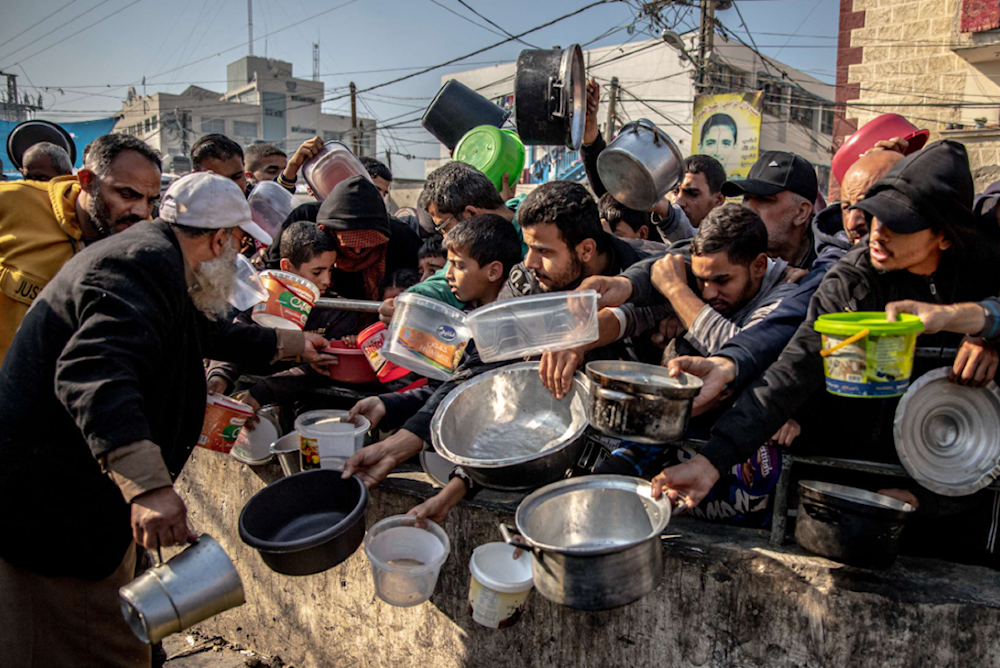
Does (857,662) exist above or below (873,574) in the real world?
below

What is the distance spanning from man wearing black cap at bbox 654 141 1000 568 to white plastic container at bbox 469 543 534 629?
A: 0.63 meters

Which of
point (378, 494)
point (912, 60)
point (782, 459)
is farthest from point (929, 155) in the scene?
point (912, 60)

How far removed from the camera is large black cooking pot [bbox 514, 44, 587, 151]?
12.4 ft

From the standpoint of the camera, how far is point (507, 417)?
2584 millimetres

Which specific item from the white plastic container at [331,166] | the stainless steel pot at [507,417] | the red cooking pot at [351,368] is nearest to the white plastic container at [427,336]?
the stainless steel pot at [507,417]

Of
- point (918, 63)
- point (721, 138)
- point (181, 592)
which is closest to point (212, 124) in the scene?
point (721, 138)

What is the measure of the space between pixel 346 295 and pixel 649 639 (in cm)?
269

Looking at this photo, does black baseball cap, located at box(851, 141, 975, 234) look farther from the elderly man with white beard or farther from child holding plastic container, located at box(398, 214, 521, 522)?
the elderly man with white beard

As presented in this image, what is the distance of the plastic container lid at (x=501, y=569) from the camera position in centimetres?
213

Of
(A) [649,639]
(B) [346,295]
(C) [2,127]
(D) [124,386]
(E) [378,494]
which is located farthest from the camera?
(C) [2,127]

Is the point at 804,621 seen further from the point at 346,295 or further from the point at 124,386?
the point at 346,295

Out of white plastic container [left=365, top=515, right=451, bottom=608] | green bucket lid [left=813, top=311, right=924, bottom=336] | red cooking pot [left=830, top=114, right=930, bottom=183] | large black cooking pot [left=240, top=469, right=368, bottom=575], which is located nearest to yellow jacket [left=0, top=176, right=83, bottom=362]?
large black cooking pot [left=240, top=469, right=368, bottom=575]

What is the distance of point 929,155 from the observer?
6.61 ft

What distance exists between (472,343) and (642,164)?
1591mm
